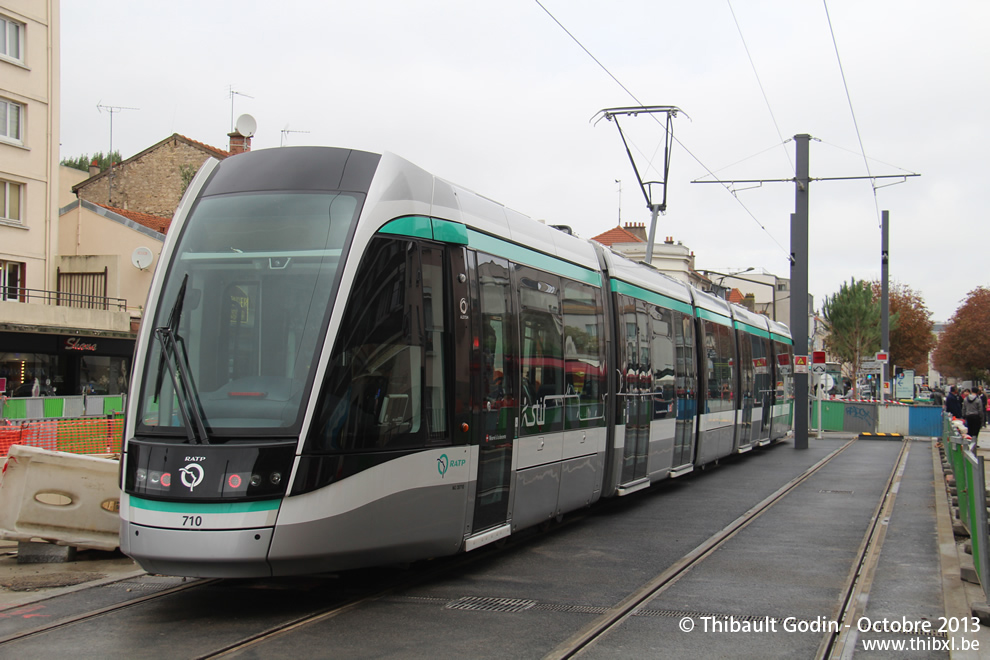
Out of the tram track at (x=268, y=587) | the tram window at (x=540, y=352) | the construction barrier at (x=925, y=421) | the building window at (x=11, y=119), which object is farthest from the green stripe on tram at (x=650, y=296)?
the building window at (x=11, y=119)

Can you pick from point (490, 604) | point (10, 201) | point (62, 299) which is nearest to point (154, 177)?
point (62, 299)

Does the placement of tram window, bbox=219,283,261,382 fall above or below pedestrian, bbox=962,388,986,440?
above

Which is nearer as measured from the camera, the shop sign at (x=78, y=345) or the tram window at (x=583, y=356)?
the tram window at (x=583, y=356)

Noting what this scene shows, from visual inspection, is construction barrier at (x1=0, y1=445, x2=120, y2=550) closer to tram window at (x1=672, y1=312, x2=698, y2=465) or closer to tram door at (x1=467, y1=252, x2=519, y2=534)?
tram door at (x1=467, y1=252, x2=519, y2=534)

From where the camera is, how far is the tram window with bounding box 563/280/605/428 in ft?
33.8

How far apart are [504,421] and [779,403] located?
1914cm

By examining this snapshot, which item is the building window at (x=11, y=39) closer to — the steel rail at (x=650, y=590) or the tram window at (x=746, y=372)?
the tram window at (x=746, y=372)

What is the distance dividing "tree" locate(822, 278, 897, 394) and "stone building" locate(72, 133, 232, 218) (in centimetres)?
4304

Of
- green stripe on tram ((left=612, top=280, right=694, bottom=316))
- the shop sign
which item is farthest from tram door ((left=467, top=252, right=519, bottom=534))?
the shop sign

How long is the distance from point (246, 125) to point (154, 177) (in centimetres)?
1190

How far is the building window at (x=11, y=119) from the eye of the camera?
3083cm

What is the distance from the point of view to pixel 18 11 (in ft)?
102

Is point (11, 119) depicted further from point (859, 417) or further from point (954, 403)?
point (954, 403)

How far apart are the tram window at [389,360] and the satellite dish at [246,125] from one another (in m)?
26.4
